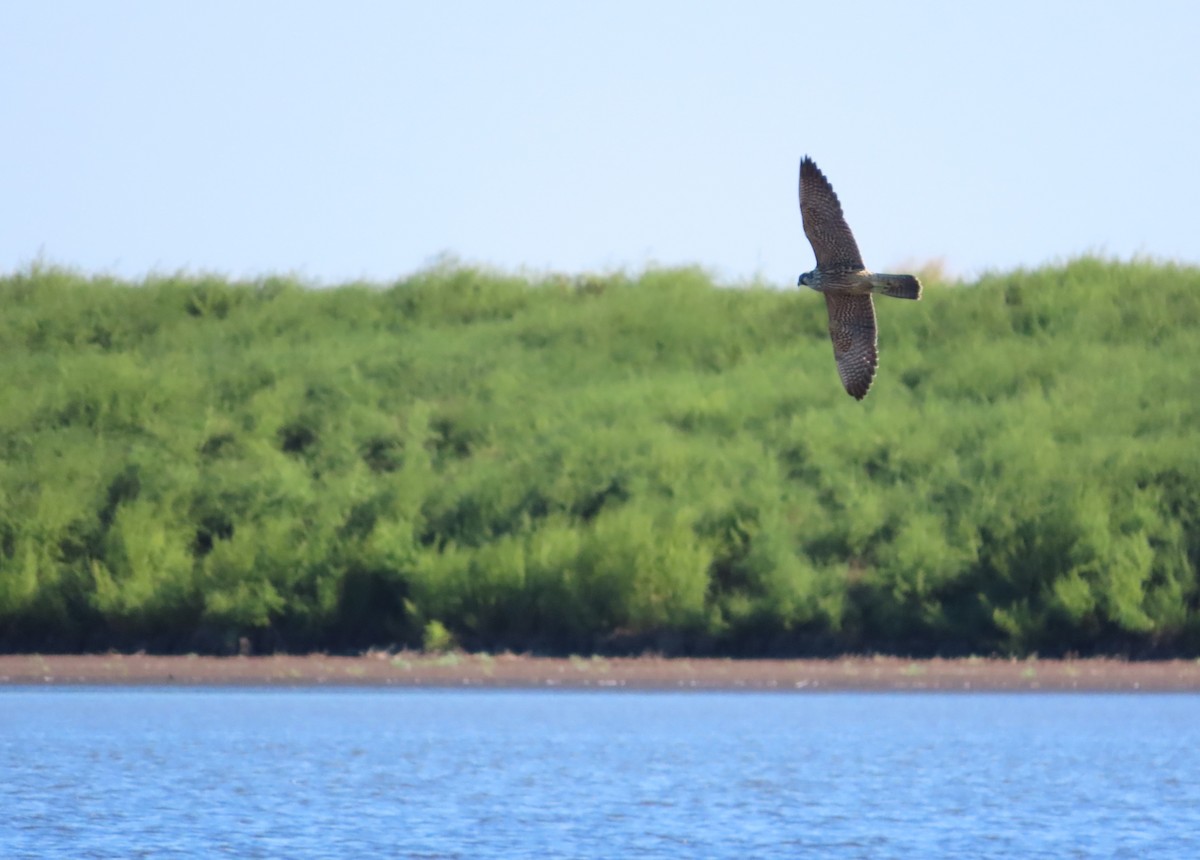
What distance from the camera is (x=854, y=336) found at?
12312 mm

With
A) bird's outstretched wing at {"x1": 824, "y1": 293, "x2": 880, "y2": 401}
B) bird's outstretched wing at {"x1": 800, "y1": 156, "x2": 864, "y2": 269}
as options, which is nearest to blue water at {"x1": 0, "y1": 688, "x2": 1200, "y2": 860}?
bird's outstretched wing at {"x1": 824, "y1": 293, "x2": 880, "y2": 401}

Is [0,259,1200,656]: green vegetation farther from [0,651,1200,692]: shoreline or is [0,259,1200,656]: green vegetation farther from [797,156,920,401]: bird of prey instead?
[797,156,920,401]: bird of prey

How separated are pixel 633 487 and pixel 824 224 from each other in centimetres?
1618

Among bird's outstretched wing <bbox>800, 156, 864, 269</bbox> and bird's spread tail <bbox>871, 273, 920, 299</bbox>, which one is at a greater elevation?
bird's outstretched wing <bbox>800, 156, 864, 269</bbox>

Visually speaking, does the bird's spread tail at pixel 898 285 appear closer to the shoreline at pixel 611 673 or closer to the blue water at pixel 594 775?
the blue water at pixel 594 775

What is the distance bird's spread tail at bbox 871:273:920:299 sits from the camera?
10.9 meters

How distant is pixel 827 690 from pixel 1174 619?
4.32m

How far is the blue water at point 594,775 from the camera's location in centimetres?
1457

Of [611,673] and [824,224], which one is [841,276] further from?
[611,673]

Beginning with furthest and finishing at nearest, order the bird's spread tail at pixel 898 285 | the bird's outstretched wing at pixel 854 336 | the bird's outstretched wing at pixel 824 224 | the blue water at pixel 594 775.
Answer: the blue water at pixel 594 775 < the bird's outstretched wing at pixel 854 336 < the bird's outstretched wing at pixel 824 224 < the bird's spread tail at pixel 898 285

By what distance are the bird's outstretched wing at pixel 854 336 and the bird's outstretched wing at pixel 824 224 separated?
0.83ft

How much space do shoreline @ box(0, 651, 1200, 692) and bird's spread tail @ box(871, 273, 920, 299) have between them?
13.6m

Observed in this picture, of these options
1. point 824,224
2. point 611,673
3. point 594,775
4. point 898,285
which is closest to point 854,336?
point 824,224

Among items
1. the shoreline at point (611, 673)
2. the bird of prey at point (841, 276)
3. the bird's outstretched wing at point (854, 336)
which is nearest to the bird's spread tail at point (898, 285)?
the bird of prey at point (841, 276)
